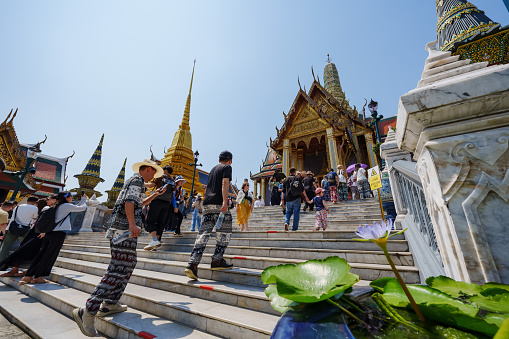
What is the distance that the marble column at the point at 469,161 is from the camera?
0.97 m

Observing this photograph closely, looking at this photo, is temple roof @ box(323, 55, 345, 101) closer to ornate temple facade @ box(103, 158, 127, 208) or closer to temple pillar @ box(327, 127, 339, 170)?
temple pillar @ box(327, 127, 339, 170)

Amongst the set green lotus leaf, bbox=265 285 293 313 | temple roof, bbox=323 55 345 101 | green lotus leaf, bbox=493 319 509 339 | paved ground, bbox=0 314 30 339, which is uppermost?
temple roof, bbox=323 55 345 101

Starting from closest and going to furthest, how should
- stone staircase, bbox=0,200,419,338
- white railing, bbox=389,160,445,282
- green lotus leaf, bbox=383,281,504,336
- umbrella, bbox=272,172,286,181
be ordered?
green lotus leaf, bbox=383,281,504,336 → white railing, bbox=389,160,445,282 → stone staircase, bbox=0,200,419,338 → umbrella, bbox=272,172,286,181

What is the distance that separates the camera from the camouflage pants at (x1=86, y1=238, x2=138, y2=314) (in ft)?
7.76

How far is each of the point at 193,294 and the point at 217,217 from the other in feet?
3.49

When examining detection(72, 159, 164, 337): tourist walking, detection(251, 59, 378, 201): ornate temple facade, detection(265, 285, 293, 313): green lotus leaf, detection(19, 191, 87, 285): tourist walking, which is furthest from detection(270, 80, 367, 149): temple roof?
detection(265, 285, 293, 313): green lotus leaf

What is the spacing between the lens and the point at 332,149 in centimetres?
1509

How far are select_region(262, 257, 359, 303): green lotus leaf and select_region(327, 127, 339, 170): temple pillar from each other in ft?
48.7

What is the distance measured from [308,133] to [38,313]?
16358 millimetres

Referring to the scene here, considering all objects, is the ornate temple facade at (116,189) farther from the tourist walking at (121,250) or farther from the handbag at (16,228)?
the tourist walking at (121,250)

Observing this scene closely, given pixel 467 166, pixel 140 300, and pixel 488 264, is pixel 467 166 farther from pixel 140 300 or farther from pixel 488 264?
pixel 140 300

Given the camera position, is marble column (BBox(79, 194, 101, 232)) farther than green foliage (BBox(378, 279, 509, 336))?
Yes

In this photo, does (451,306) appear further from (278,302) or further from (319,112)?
(319,112)

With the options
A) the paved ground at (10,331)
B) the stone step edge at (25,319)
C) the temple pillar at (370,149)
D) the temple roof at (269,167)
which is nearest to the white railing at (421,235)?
the stone step edge at (25,319)
